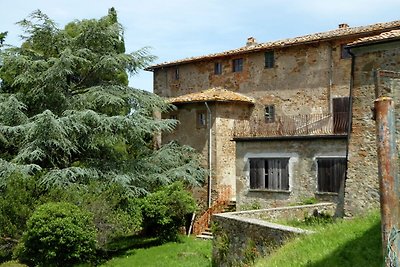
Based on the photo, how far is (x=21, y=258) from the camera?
17828 millimetres

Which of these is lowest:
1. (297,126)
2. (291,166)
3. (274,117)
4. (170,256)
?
(170,256)

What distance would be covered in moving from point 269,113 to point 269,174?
448 cm

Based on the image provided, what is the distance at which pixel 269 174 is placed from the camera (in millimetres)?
23141

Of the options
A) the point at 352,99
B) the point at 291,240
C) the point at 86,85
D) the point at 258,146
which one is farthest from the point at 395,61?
the point at 86,85

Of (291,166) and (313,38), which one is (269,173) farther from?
(313,38)

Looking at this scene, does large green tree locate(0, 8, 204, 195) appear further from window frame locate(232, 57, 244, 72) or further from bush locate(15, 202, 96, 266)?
window frame locate(232, 57, 244, 72)

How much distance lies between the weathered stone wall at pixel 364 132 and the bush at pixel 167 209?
359 inches

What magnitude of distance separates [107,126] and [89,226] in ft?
16.8

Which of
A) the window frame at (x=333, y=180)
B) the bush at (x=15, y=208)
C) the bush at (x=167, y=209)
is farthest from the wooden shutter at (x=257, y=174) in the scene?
the bush at (x=15, y=208)

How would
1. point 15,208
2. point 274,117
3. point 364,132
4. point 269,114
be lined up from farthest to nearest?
point 269,114 → point 274,117 → point 15,208 → point 364,132

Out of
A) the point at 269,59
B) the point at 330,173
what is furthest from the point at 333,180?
the point at 269,59

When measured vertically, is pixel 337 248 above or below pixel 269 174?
below

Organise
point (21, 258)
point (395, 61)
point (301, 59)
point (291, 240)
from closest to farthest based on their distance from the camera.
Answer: point (291, 240) → point (395, 61) → point (21, 258) → point (301, 59)

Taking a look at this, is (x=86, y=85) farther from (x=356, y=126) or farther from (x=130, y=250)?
(x=356, y=126)
